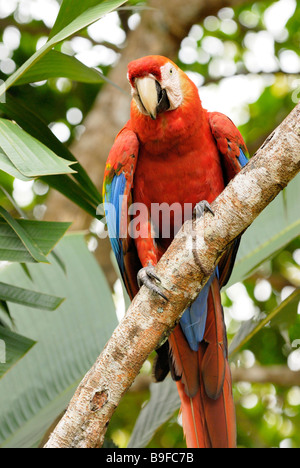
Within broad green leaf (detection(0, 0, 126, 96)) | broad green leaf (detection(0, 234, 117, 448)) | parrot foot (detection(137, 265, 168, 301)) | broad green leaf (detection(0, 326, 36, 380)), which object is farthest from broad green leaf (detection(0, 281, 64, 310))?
broad green leaf (detection(0, 0, 126, 96))

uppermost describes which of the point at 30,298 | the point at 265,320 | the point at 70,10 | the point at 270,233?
the point at 270,233

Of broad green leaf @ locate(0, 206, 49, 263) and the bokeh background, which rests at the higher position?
the bokeh background

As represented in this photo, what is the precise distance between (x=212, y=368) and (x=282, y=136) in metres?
0.65

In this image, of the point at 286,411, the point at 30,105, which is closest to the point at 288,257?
the point at 286,411

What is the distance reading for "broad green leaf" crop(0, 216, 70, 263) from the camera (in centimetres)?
101

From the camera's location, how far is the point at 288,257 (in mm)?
2314

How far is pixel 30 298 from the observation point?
42.7 inches

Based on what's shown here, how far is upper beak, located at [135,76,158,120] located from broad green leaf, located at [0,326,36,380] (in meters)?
0.62

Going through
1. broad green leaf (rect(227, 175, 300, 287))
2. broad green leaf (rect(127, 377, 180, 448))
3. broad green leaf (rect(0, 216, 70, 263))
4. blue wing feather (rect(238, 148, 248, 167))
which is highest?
blue wing feather (rect(238, 148, 248, 167))

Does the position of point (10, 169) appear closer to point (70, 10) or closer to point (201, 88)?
point (70, 10)

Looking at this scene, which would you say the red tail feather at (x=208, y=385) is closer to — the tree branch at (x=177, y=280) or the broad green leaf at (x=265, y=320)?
the broad green leaf at (x=265, y=320)

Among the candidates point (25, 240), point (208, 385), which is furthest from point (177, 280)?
point (208, 385)

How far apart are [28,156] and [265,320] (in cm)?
76

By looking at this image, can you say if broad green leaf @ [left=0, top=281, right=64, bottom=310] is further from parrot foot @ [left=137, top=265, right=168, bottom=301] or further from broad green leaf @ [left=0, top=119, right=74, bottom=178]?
broad green leaf @ [left=0, top=119, right=74, bottom=178]
